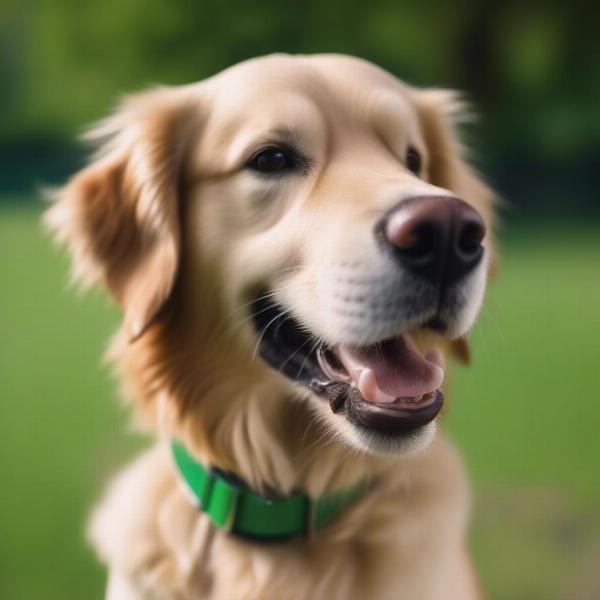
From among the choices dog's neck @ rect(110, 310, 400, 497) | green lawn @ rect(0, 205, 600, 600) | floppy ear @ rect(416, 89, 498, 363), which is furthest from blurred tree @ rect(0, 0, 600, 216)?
dog's neck @ rect(110, 310, 400, 497)

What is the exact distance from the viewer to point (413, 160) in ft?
3.47

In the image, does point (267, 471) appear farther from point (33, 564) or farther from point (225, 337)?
point (33, 564)

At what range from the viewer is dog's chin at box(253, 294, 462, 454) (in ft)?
2.83

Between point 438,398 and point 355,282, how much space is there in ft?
0.56

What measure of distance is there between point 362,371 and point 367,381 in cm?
2

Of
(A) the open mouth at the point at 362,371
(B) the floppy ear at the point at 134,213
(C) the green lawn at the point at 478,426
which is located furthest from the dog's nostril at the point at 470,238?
(C) the green lawn at the point at 478,426

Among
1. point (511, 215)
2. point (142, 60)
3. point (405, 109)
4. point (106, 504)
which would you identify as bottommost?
point (106, 504)

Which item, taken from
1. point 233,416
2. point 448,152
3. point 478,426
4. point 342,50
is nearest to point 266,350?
point 233,416

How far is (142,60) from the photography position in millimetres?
1468

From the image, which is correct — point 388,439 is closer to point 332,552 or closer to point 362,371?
point 362,371

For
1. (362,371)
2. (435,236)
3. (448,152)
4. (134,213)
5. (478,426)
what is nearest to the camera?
(435,236)

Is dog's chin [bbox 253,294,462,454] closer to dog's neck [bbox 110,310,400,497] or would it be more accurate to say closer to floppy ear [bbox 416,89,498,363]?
dog's neck [bbox 110,310,400,497]

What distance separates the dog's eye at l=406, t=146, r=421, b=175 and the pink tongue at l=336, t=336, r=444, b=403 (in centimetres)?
26

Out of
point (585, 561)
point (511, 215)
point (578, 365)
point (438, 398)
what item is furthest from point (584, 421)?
point (438, 398)
